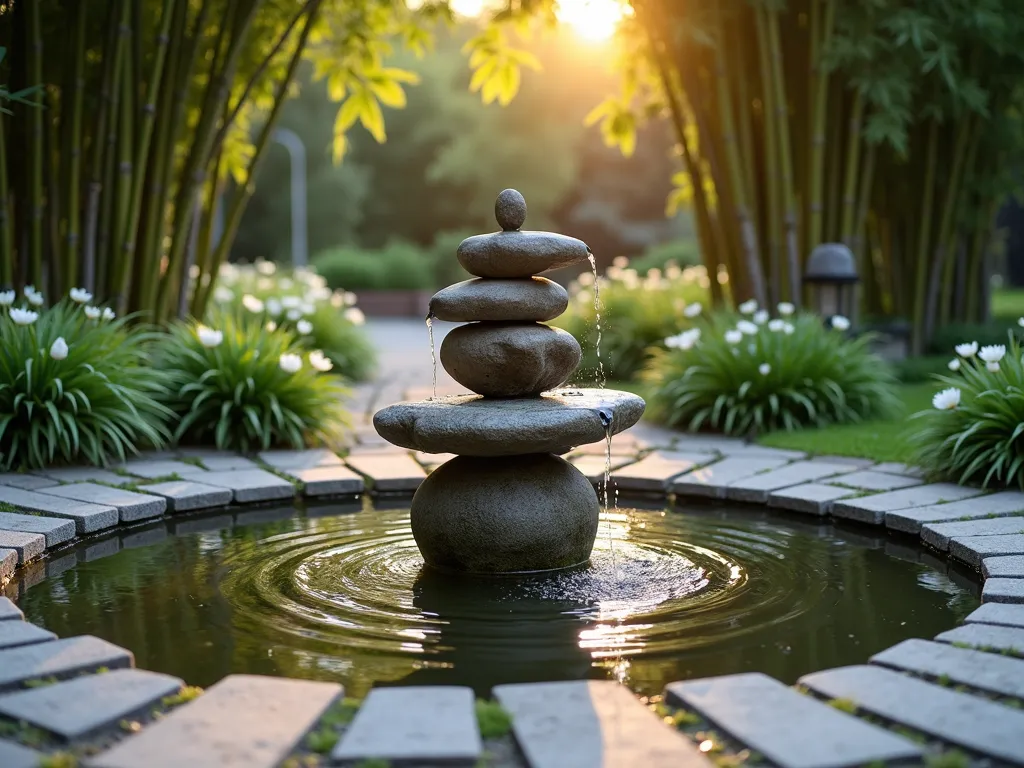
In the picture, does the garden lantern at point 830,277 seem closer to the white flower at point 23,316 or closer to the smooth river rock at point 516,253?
the smooth river rock at point 516,253

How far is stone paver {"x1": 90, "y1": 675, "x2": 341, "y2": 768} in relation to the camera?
218 cm

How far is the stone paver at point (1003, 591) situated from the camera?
3.21 metres

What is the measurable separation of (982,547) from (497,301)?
6.21ft

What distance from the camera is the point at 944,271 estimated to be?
364 inches

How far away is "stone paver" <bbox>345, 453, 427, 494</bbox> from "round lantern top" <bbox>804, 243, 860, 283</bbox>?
10.5ft

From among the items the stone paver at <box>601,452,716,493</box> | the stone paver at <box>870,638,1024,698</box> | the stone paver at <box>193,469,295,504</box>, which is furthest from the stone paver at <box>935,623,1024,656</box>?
the stone paver at <box>193,469,295,504</box>

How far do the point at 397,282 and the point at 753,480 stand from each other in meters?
16.6

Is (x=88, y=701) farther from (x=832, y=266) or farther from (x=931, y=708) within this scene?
(x=832, y=266)

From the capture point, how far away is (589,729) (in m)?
2.35

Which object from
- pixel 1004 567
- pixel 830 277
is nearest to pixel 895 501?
pixel 1004 567

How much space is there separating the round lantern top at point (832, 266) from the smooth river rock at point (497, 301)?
3.93 meters

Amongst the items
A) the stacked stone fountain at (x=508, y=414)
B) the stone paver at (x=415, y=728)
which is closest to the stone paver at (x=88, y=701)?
the stone paver at (x=415, y=728)

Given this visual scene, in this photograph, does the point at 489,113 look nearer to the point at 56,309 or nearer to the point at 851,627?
the point at 56,309

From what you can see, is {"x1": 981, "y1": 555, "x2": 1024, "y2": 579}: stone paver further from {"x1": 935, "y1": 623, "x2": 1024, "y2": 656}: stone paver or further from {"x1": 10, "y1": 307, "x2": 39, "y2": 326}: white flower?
{"x1": 10, "y1": 307, "x2": 39, "y2": 326}: white flower
